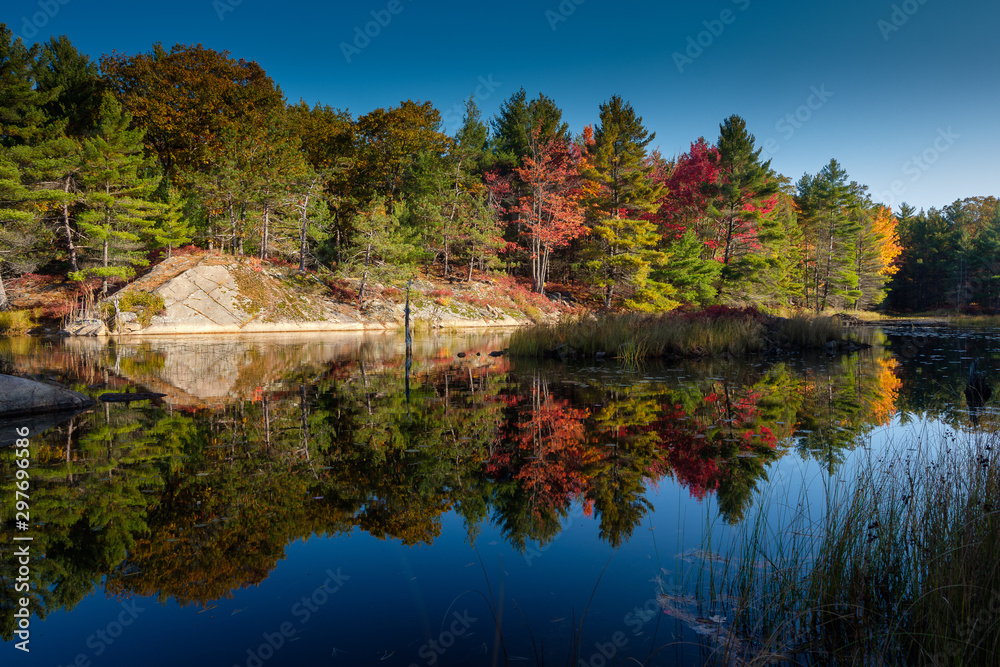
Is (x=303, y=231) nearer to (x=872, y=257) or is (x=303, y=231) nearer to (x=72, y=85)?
(x=72, y=85)

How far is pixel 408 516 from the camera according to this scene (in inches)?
156

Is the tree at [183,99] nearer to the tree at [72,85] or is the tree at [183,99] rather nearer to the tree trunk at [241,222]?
the tree at [72,85]

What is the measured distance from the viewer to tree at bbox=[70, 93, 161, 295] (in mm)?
24281

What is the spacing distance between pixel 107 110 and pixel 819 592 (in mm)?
33764

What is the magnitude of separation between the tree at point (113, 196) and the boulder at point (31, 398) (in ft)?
68.0

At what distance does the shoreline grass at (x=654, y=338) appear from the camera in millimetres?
14672

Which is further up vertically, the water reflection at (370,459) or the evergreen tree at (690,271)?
the evergreen tree at (690,271)

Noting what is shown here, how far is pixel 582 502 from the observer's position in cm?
418

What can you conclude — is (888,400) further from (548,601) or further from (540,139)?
(540,139)

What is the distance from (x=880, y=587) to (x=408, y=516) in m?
2.96

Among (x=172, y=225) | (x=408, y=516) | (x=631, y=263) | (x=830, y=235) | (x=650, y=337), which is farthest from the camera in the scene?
(x=830, y=235)

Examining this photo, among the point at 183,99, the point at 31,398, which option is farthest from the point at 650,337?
the point at 183,99


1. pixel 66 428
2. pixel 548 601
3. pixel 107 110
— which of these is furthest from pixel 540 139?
pixel 548 601

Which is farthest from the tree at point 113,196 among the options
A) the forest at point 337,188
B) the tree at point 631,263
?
the tree at point 631,263
